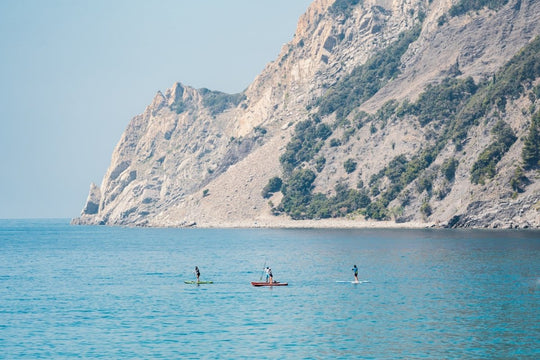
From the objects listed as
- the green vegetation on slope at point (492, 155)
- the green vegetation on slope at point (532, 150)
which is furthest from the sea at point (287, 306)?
the green vegetation on slope at point (492, 155)

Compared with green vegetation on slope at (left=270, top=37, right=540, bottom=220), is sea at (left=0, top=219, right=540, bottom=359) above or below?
below

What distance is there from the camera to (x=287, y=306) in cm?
6438

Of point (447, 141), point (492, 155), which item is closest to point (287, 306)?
point (492, 155)

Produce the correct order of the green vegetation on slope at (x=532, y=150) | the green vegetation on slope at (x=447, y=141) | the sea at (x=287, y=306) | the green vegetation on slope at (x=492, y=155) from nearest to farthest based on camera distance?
the sea at (x=287, y=306), the green vegetation on slope at (x=532, y=150), the green vegetation on slope at (x=492, y=155), the green vegetation on slope at (x=447, y=141)

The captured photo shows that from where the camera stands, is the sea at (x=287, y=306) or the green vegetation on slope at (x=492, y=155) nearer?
the sea at (x=287, y=306)

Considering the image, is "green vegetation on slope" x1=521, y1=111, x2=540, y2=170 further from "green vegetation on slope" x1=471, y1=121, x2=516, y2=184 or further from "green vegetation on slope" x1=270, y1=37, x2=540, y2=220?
"green vegetation on slope" x1=471, y1=121, x2=516, y2=184

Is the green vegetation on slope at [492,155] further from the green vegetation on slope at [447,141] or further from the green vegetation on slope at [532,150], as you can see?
the green vegetation on slope at [532,150]

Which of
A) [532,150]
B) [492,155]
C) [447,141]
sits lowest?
[492,155]

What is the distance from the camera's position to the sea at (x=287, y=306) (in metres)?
48.4

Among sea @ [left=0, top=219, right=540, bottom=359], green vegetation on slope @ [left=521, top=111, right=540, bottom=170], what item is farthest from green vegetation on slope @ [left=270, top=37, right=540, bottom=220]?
sea @ [left=0, top=219, right=540, bottom=359]

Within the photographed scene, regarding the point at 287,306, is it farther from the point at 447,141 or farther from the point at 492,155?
the point at 447,141

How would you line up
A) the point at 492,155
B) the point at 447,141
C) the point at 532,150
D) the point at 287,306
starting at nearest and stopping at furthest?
the point at 287,306 → the point at 532,150 → the point at 492,155 → the point at 447,141

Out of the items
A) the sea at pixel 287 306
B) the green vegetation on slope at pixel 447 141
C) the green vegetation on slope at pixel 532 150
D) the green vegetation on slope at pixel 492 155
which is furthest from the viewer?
the green vegetation on slope at pixel 447 141

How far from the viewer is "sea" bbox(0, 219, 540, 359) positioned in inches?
1905
